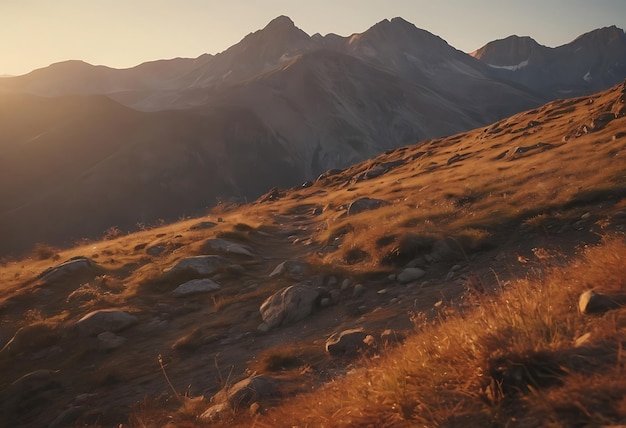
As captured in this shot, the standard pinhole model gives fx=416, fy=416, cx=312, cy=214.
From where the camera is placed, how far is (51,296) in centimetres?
1566

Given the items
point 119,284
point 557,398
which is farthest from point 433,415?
point 119,284

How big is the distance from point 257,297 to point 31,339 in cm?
660

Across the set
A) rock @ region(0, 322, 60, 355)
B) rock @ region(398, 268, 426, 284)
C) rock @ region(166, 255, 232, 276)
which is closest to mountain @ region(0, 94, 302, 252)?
rock @ region(166, 255, 232, 276)

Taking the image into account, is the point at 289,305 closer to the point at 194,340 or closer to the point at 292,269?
the point at 194,340

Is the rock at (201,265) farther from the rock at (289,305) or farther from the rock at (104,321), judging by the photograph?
the rock at (289,305)

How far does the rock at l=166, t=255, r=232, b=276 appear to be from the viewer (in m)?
16.3

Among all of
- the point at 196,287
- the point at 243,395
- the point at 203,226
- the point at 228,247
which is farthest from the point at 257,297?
the point at 203,226

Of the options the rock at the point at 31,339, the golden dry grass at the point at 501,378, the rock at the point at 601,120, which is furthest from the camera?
the rock at the point at 601,120

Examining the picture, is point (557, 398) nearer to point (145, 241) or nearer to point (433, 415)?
point (433, 415)

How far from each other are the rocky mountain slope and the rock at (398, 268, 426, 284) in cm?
4

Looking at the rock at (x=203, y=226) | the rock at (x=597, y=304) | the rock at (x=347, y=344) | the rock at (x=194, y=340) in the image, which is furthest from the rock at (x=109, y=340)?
the rock at (x=203, y=226)

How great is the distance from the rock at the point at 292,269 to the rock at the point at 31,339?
7074mm

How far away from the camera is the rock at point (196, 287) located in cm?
1485

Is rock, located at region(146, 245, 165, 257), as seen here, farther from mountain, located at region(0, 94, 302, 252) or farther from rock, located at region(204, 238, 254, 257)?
mountain, located at region(0, 94, 302, 252)
